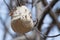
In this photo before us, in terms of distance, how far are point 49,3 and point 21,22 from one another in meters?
0.35

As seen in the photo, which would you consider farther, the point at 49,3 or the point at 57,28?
the point at 57,28

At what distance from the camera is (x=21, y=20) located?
815 mm

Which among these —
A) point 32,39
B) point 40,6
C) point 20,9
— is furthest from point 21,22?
point 40,6

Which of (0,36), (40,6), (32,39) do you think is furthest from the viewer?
(0,36)

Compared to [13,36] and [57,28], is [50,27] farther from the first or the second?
[13,36]

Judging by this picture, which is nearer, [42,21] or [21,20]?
[21,20]

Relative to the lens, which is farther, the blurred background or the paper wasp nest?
the blurred background

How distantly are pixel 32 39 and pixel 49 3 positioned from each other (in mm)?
220

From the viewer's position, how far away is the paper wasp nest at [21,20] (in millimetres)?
812

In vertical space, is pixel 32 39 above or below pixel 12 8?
below

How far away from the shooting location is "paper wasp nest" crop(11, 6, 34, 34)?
812 millimetres

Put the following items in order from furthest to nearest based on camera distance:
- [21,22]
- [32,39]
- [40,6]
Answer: [40,6] → [32,39] → [21,22]

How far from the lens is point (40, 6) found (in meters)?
1.14

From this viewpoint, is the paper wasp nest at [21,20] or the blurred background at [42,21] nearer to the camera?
the paper wasp nest at [21,20]
